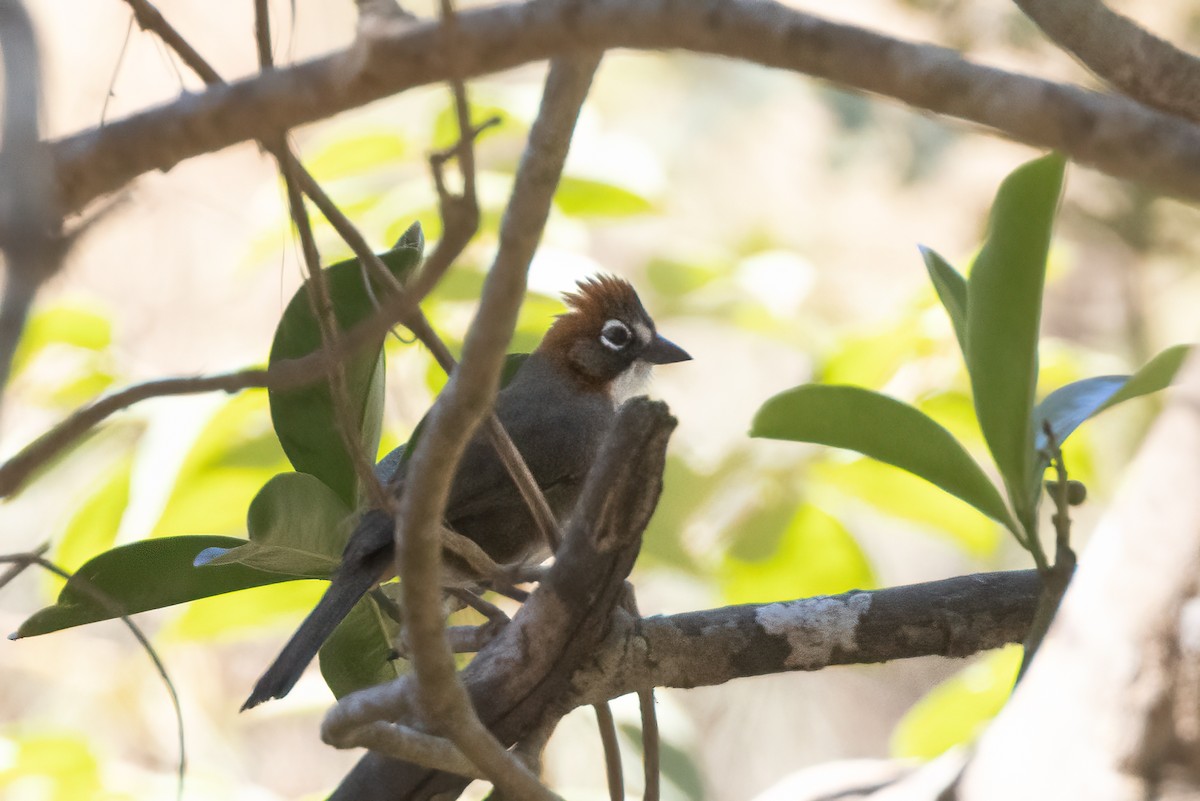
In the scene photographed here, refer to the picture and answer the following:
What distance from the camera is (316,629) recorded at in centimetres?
165

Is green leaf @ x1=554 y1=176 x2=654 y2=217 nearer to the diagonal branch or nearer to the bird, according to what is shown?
the bird

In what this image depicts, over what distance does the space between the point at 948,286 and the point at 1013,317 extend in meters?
0.25

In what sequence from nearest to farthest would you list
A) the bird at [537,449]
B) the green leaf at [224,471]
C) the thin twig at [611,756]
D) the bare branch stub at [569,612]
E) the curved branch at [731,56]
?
the curved branch at [731,56] → the bare branch stub at [569,612] → the thin twig at [611,756] → the bird at [537,449] → the green leaf at [224,471]

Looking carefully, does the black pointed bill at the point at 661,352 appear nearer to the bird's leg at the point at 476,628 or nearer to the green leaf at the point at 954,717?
the green leaf at the point at 954,717

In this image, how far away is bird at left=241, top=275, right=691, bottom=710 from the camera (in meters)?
1.66

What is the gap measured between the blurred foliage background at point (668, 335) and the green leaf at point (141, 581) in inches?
13.6

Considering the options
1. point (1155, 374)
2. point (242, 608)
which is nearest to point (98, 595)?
point (242, 608)

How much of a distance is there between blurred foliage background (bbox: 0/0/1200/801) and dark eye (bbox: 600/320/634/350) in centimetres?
11

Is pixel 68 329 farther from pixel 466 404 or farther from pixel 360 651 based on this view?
pixel 466 404

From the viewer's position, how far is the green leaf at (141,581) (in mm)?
1429

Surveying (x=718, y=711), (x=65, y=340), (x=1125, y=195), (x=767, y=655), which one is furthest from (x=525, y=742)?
(x=1125, y=195)

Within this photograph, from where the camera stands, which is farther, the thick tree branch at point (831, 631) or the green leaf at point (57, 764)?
the green leaf at point (57, 764)

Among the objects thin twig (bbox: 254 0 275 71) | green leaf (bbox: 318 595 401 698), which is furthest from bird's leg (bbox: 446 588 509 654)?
thin twig (bbox: 254 0 275 71)

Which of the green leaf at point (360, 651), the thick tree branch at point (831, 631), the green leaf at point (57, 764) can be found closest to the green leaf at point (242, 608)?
the green leaf at point (57, 764)
